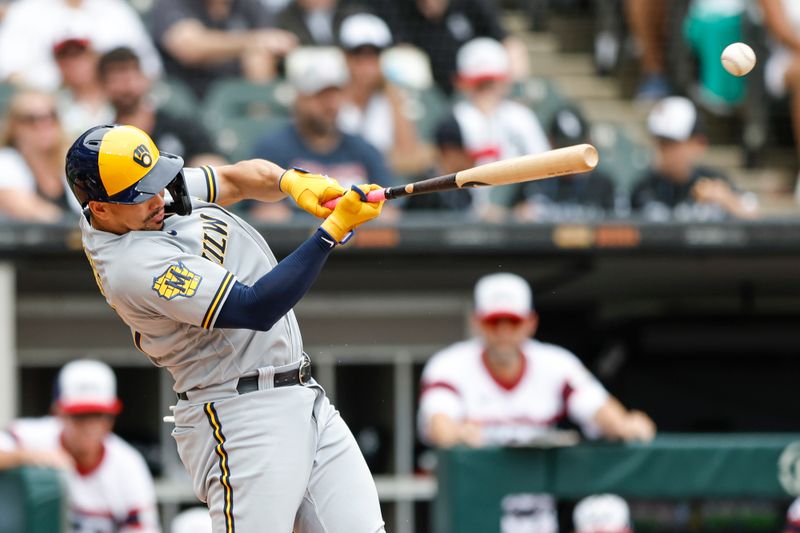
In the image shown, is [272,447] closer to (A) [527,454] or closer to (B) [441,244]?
(A) [527,454]

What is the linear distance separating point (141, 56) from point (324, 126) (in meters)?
1.29

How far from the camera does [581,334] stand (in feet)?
28.6

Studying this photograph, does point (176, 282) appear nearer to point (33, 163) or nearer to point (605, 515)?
point (605, 515)

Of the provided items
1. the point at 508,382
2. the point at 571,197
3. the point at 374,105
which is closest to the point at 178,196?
the point at 508,382

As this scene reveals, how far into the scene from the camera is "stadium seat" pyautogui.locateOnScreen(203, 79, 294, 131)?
799 cm

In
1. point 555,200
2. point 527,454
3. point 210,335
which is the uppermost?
point 555,200

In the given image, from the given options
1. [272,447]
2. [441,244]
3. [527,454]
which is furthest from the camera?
[441,244]

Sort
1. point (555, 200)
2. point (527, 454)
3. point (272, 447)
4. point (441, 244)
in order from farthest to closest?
point (555, 200), point (441, 244), point (527, 454), point (272, 447)

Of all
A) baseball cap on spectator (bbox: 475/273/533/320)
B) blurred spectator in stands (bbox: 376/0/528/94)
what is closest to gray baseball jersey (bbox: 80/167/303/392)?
baseball cap on spectator (bbox: 475/273/533/320)

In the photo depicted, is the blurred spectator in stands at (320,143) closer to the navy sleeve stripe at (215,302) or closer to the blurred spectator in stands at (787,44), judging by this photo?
the blurred spectator in stands at (787,44)

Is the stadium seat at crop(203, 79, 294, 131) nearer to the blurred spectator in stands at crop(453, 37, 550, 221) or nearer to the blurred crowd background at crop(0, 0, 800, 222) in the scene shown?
the blurred crowd background at crop(0, 0, 800, 222)

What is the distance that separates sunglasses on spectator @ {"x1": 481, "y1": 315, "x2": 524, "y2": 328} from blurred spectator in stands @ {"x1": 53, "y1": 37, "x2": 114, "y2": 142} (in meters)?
2.40

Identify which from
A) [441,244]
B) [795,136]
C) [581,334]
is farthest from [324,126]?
[795,136]

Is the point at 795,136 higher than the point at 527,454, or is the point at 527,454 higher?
the point at 795,136
